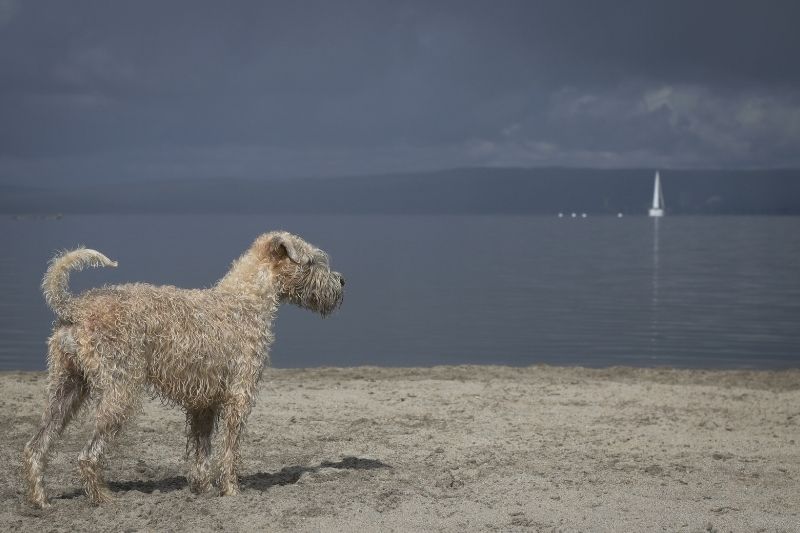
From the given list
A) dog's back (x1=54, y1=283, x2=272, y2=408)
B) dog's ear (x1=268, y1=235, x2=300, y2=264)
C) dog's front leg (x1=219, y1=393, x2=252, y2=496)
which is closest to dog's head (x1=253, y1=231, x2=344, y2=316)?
dog's ear (x1=268, y1=235, x2=300, y2=264)

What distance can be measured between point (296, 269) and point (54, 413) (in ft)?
7.11

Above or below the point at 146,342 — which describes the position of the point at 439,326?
below

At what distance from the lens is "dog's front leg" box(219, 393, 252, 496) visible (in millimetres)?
7949

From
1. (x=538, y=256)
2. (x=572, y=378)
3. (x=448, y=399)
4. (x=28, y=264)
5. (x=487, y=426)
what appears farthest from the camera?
(x=538, y=256)

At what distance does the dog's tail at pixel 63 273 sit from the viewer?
7.12m

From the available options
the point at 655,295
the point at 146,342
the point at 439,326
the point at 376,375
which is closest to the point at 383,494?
the point at 146,342

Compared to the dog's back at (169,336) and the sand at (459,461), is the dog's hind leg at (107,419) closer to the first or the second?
the dog's back at (169,336)

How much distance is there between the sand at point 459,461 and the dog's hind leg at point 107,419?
367mm

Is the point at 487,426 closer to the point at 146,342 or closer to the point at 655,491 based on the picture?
the point at 655,491

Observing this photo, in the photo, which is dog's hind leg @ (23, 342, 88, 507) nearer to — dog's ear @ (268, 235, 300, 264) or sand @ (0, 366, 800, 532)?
sand @ (0, 366, 800, 532)

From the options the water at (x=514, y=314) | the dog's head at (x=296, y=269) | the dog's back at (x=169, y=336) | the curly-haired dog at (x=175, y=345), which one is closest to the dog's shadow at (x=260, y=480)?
the curly-haired dog at (x=175, y=345)

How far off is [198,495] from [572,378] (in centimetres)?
902

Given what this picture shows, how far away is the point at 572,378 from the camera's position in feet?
53.0

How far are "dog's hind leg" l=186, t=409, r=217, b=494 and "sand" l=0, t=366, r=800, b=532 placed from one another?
16 cm
